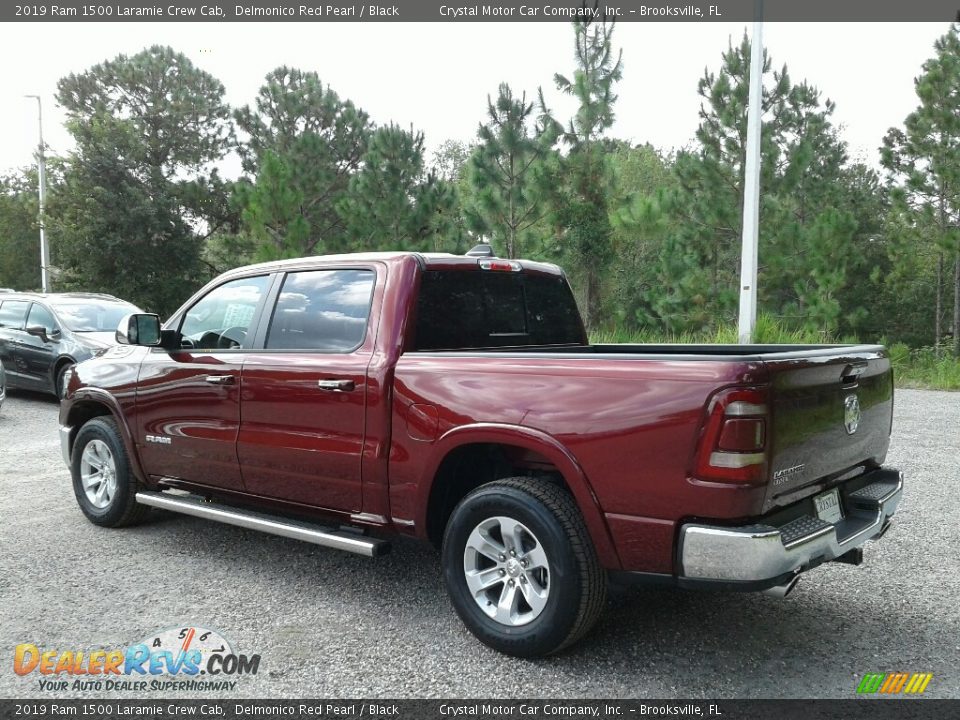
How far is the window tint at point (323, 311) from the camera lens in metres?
4.21

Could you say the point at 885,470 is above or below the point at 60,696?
above

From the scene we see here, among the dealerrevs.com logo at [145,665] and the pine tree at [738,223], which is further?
the pine tree at [738,223]

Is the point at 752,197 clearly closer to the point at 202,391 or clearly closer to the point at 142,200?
the point at 202,391

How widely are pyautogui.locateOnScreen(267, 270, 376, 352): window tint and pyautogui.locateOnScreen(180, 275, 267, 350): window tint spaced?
26 cm

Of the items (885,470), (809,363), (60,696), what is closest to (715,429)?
(809,363)

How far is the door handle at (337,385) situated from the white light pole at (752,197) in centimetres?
1103

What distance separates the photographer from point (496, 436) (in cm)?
351

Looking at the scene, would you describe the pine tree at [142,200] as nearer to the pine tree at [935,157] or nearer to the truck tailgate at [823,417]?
the pine tree at [935,157]

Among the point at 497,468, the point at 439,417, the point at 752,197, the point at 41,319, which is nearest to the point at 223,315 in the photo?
the point at 439,417

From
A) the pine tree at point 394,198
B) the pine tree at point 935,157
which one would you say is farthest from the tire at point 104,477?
the pine tree at point 935,157

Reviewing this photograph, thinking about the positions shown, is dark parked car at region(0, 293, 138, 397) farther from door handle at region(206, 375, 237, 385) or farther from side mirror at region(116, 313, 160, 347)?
door handle at region(206, 375, 237, 385)

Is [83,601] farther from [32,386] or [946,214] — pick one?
[946,214]

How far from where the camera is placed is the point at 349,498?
4.11m

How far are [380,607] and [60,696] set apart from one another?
4.87ft
